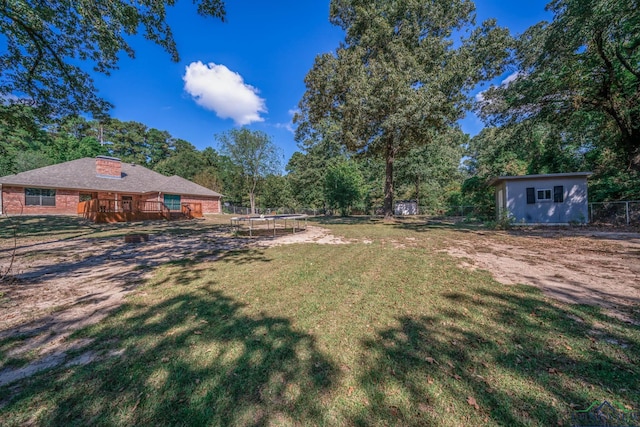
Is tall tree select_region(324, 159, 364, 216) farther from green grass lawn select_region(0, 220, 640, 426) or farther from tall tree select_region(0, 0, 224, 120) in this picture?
green grass lawn select_region(0, 220, 640, 426)

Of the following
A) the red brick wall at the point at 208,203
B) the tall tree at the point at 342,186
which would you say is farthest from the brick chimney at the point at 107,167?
the tall tree at the point at 342,186

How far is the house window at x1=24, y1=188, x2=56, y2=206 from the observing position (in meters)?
18.6

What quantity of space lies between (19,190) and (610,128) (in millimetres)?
39611

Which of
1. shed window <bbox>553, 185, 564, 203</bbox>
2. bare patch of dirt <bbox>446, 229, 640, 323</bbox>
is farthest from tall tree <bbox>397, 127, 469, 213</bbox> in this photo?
bare patch of dirt <bbox>446, 229, 640, 323</bbox>

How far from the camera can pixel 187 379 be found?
1931mm

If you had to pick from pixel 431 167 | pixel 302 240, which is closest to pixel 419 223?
pixel 302 240

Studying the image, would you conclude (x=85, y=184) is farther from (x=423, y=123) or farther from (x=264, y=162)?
(x=423, y=123)

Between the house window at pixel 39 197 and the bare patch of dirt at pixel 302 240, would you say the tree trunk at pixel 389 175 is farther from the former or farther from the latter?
the house window at pixel 39 197

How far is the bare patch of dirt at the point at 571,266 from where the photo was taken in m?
3.46

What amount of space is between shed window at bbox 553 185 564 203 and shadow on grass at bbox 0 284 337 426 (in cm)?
1731

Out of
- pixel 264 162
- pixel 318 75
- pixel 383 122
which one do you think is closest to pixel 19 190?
pixel 264 162

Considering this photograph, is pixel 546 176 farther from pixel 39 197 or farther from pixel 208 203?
pixel 39 197

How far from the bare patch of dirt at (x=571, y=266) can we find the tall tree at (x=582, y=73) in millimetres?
7194

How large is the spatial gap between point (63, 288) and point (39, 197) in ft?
77.6
